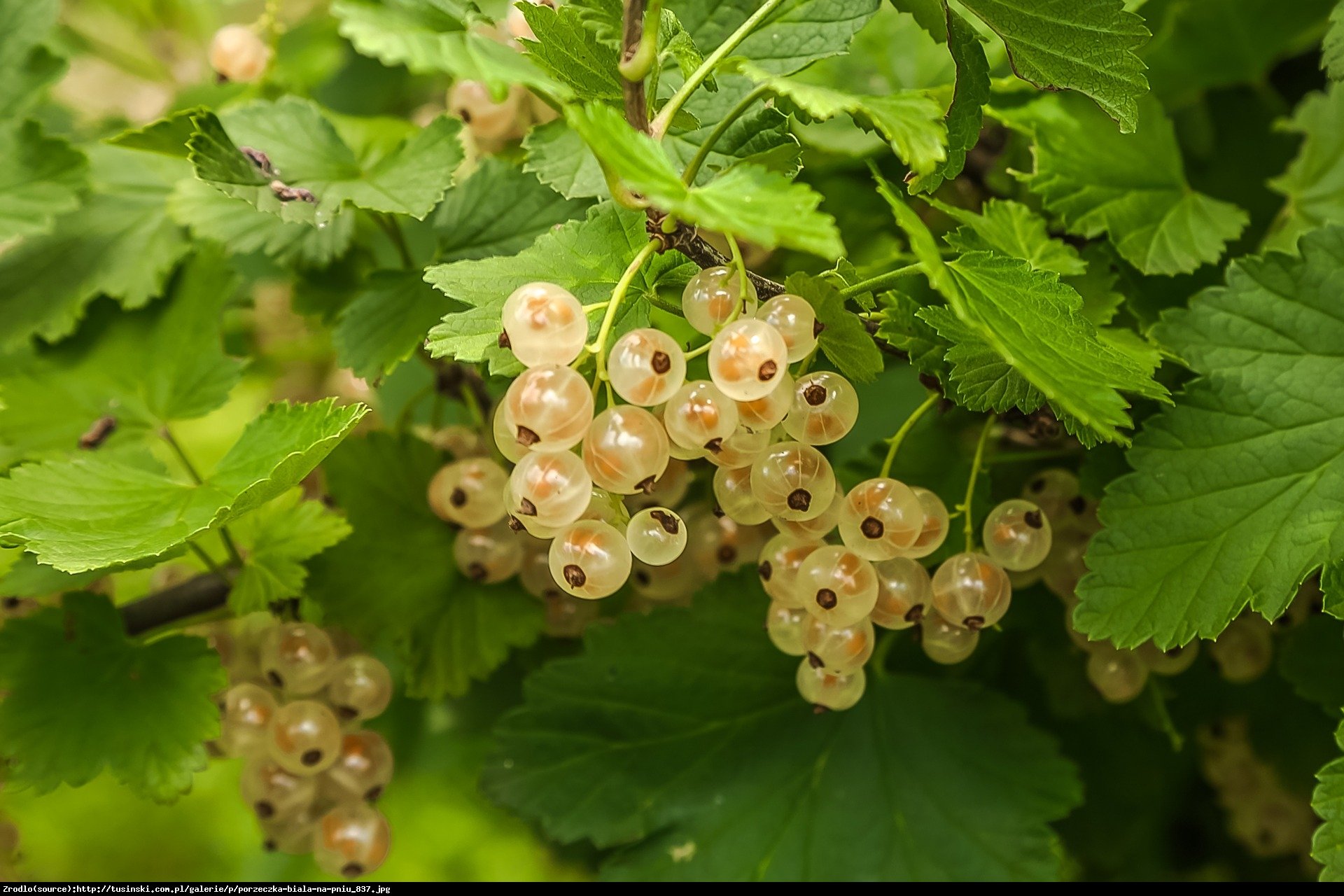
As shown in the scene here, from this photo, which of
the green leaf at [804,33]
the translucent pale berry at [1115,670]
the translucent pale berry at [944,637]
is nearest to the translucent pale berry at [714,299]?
the green leaf at [804,33]

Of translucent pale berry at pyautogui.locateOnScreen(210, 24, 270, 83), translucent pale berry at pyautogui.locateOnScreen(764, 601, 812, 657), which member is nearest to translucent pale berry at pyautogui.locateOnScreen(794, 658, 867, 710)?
translucent pale berry at pyautogui.locateOnScreen(764, 601, 812, 657)

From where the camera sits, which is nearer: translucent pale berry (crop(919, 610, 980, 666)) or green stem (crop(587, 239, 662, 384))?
green stem (crop(587, 239, 662, 384))

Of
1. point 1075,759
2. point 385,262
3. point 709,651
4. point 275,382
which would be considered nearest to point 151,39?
point 275,382

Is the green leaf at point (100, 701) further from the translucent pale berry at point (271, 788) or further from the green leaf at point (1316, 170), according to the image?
the green leaf at point (1316, 170)

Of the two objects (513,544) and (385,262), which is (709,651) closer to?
(513,544)

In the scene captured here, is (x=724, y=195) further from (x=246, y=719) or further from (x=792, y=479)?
(x=246, y=719)

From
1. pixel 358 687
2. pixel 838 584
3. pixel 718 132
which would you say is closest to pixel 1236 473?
Answer: pixel 838 584

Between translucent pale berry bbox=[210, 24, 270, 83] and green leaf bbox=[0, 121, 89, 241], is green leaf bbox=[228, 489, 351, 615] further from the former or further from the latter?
translucent pale berry bbox=[210, 24, 270, 83]
